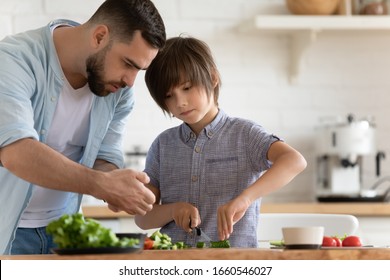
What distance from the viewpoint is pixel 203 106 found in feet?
7.57

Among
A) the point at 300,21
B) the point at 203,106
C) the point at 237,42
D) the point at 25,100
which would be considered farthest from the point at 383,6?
the point at 25,100

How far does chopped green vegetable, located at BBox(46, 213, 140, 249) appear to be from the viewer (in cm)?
144

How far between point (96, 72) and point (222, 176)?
1.62ft

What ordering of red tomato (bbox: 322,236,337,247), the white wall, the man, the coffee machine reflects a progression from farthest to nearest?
the white wall < the coffee machine < the man < red tomato (bbox: 322,236,337,247)

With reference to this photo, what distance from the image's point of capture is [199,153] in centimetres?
241

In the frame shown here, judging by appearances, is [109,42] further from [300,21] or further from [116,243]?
[300,21]

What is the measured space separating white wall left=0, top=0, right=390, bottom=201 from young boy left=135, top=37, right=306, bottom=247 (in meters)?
1.79

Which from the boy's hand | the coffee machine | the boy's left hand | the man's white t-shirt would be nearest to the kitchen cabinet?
the coffee machine

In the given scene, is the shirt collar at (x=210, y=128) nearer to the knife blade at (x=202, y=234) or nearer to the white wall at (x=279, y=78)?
the knife blade at (x=202, y=234)

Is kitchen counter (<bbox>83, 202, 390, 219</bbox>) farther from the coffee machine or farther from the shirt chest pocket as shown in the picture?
the shirt chest pocket

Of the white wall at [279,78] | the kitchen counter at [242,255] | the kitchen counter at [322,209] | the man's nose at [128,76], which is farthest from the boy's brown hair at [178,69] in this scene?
the white wall at [279,78]

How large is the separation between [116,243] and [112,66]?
0.82 m

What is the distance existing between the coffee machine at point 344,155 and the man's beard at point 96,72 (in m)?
1.99

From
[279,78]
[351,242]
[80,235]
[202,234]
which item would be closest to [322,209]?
[279,78]
